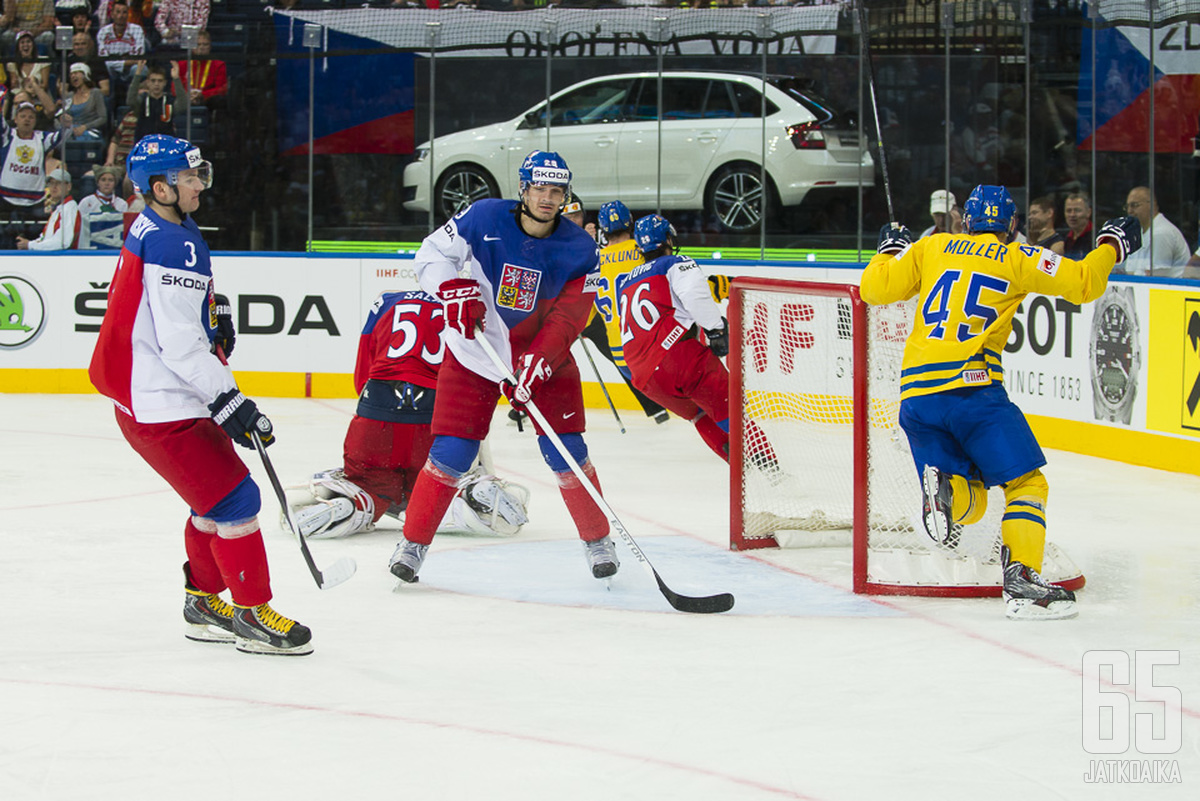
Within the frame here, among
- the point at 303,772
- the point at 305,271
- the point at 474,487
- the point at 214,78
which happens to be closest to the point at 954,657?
the point at 303,772

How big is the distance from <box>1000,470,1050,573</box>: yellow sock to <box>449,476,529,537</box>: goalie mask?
1.85 m

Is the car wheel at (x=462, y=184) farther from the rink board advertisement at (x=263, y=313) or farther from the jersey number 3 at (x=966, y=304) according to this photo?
the jersey number 3 at (x=966, y=304)

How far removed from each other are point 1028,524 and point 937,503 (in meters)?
0.29

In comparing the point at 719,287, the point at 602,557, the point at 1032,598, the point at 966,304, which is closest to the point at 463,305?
the point at 602,557

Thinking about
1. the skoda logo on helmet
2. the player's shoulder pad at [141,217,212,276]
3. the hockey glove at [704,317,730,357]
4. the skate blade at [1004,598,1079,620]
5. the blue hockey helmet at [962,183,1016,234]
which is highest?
the skoda logo on helmet

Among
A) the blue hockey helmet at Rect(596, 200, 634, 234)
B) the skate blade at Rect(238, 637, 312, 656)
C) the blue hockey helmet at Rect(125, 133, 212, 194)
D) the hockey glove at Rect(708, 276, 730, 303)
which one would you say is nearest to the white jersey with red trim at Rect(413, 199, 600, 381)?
the blue hockey helmet at Rect(125, 133, 212, 194)

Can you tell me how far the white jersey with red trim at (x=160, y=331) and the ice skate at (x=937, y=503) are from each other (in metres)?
1.99

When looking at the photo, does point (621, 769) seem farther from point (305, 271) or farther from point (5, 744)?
point (305, 271)

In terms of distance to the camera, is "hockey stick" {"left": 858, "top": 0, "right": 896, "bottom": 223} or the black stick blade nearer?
the black stick blade

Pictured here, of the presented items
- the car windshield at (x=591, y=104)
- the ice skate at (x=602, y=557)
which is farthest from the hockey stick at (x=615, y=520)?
the car windshield at (x=591, y=104)

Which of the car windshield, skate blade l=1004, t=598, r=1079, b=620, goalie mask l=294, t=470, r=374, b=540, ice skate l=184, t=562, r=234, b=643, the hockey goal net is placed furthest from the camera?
the car windshield

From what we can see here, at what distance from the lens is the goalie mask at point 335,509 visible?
207 inches

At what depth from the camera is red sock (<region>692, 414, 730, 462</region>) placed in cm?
628

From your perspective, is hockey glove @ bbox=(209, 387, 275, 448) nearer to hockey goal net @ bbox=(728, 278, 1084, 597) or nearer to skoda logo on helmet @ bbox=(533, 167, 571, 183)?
skoda logo on helmet @ bbox=(533, 167, 571, 183)
